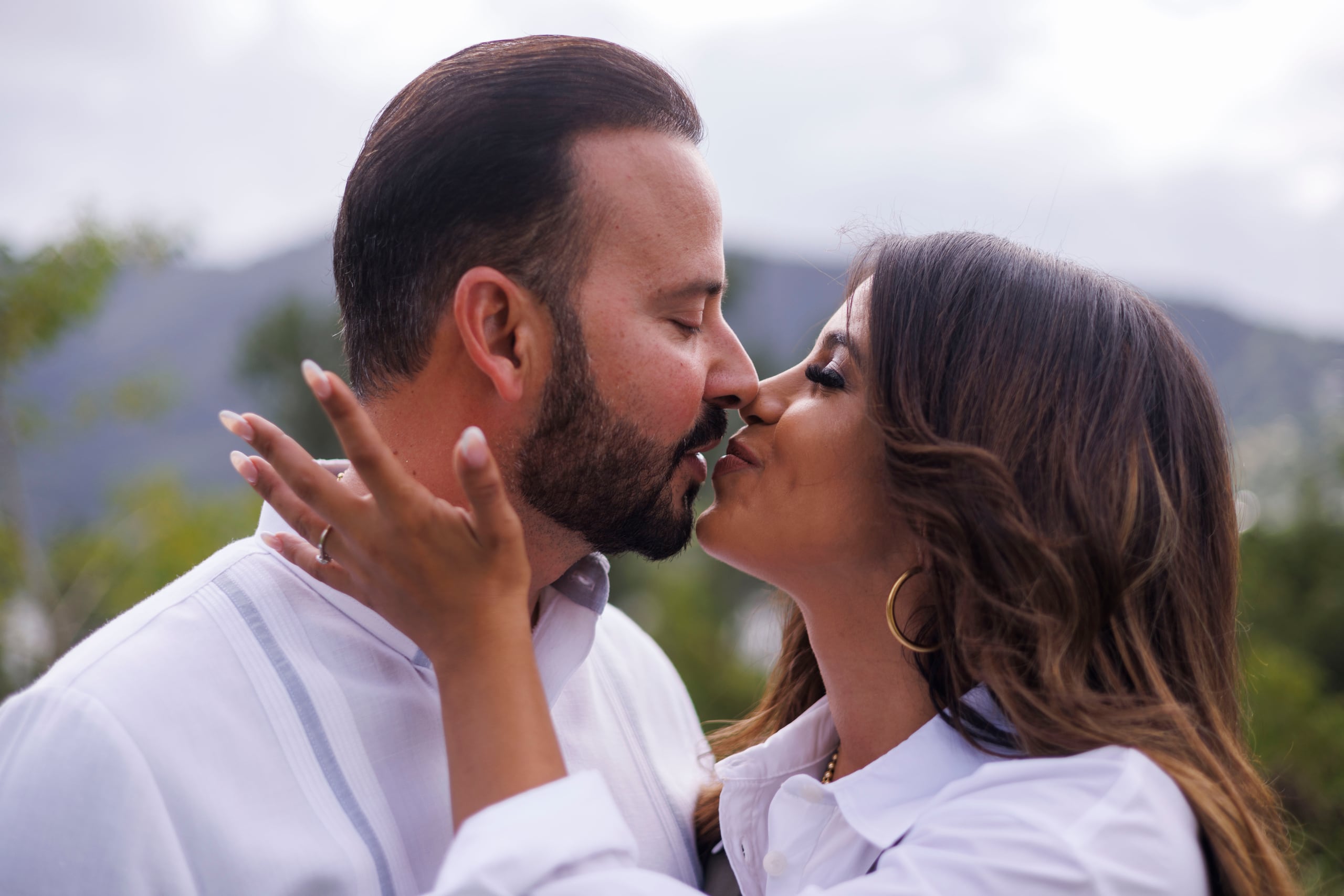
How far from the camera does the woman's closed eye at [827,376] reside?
7.99ft

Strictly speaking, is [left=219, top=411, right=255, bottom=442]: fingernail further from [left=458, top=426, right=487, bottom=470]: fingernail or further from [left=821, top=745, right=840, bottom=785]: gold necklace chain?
[left=821, top=745, right=840, bottom=785]: gold necklace chain

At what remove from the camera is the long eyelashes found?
7.99ft

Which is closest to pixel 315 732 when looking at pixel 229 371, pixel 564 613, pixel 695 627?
pixel 564 613

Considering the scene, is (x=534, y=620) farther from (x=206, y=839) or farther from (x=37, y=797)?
(x=37, y=797)

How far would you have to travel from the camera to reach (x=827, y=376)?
2443 millimetres

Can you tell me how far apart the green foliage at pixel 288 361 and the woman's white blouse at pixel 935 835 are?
64.5ft

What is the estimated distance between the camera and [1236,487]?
243 cm

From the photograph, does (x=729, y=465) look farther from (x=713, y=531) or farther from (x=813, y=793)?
(x=813, y=793)

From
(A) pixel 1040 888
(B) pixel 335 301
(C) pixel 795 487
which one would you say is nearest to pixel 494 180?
(B) pixel 335 301

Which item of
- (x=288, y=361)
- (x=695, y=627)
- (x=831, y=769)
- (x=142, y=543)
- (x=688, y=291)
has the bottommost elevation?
(x=695, y=627)

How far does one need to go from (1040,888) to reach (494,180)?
1.77 metres

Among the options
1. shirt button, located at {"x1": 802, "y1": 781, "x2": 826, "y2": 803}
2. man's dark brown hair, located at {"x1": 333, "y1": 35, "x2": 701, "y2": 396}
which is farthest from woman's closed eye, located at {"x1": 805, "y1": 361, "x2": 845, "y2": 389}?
shirt button, located at {"x1": 802, "y1": 781, "x2": 826, "y2": 803}

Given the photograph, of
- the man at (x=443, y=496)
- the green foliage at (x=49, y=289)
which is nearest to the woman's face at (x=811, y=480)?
the man at (x=443, y=496)

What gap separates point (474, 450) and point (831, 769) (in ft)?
4.97
